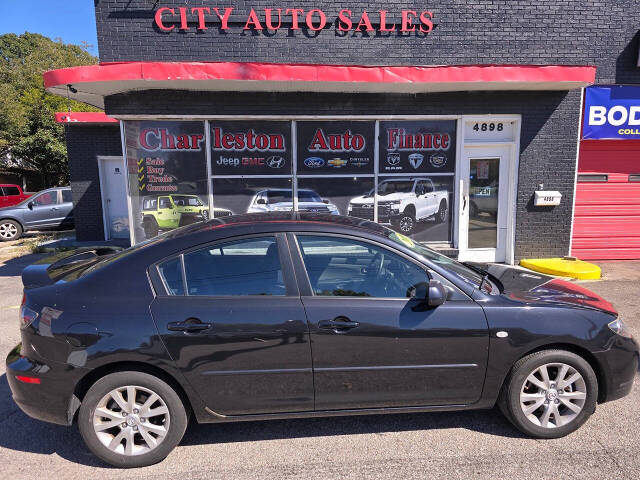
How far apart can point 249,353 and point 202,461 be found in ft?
2.71

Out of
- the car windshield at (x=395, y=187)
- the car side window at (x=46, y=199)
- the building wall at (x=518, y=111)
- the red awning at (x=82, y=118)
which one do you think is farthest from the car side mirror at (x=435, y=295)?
the car side window at (x=46, y=199)

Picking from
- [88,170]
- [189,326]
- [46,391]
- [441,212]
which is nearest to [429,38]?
[441,212]

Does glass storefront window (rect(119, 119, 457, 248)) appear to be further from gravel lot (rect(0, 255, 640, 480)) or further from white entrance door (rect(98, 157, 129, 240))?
gravel lot (rect(0, 255, 640, 480))

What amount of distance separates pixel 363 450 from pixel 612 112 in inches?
331

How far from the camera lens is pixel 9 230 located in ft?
41.3

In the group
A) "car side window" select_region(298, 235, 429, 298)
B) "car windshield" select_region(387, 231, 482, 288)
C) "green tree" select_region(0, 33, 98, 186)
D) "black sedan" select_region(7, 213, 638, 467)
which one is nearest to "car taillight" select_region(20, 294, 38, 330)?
"black sedan" select_region(7, 213, 638, 467)

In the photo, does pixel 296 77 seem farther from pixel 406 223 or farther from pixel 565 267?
pixel 565 267

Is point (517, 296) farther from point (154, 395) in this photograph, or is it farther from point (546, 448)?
point (154, 395)

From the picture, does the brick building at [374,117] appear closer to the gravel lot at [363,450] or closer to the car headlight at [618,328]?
the car headlight at [618,328]

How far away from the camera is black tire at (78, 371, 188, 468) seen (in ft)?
8.54

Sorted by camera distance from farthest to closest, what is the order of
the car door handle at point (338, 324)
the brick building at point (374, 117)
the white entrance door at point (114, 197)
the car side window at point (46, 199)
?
1. the car side window at point (46, 199)
2. the white entrance door at point (114, 197)
3. the brick building at point (374, 117)
4. the car door handle at point (338, 324)

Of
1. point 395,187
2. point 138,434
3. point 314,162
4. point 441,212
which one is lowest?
point 138,434

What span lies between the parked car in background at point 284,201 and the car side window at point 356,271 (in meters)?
5.00

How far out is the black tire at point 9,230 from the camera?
1249 cm
